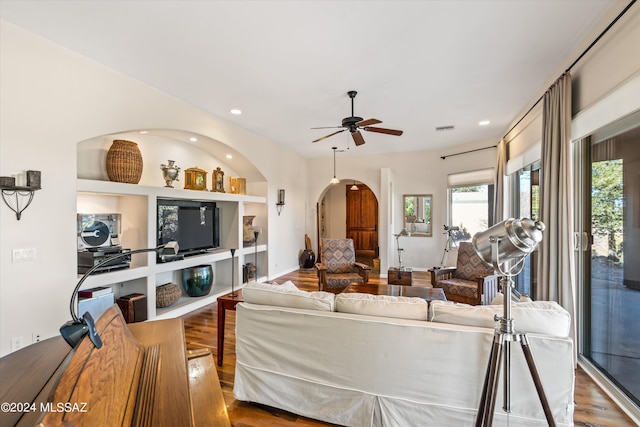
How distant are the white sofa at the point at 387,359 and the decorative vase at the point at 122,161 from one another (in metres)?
2.40

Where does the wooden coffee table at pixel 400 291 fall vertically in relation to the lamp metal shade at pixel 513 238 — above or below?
below

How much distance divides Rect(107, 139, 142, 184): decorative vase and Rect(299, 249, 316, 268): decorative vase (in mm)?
4505

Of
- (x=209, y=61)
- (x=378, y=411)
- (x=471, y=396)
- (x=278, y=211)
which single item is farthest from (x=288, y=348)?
(x=278, y=211)

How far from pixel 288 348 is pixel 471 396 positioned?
1.11 meters

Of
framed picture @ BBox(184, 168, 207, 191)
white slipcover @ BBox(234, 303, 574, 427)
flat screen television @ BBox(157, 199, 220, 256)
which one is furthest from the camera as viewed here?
framed picture @ BBox(184, 168, 207, 191)

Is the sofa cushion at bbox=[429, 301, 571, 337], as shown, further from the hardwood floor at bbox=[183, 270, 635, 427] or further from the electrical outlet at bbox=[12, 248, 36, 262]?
the electrical outlet at bbox=[12, 248, 36, 262]

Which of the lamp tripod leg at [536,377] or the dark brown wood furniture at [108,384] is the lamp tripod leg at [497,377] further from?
the dark brown wood furniture at [108,384]

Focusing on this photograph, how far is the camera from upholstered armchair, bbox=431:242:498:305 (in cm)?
377

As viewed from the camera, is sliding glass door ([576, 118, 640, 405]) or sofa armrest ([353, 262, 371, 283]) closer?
sliding glass door ([576, 118, 640, 405])

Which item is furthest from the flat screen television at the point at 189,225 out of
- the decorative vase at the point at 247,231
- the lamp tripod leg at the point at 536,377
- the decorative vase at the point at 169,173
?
the lamp tripod leg at the point at 536,377

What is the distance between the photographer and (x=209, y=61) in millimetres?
2902

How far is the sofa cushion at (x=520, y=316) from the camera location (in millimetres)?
1589

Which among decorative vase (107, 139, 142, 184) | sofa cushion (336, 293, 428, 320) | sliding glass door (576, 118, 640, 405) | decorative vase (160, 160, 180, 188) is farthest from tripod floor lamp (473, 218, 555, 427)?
decorative vase (160, 160, 180, 188)

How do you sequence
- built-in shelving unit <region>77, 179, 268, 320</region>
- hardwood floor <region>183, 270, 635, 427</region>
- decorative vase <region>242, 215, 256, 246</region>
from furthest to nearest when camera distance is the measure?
decorative vase <region>242, 215, 256, 246</region>
built-in shelving unit <region>77, 179, 268, 320</region>
hardwood floor <region>183, 270, 635, 427</region>
